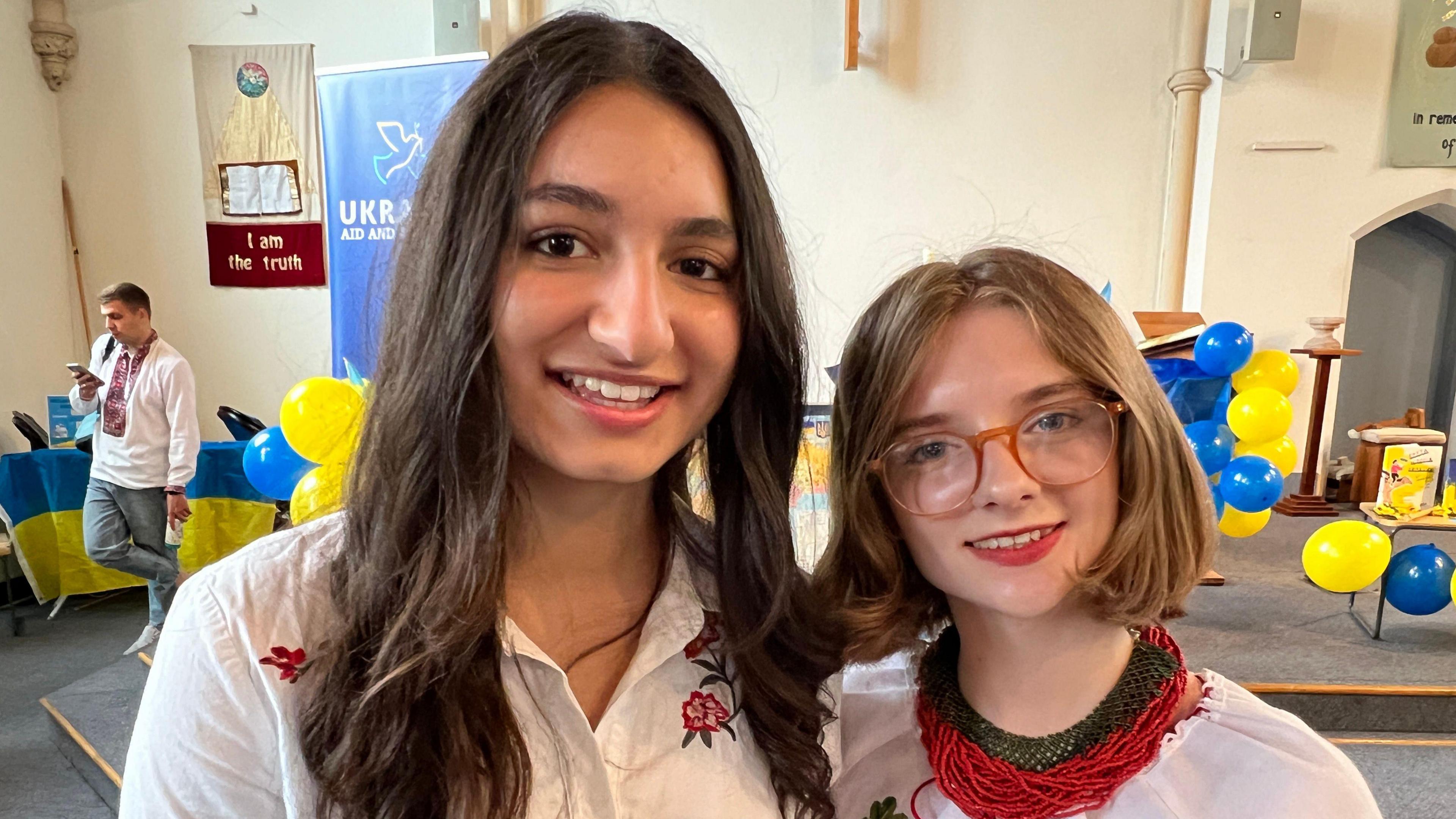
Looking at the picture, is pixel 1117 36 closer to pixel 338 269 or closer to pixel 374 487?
pixel 338 269

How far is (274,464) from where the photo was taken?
8.50 ft

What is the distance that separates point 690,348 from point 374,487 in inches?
14.1

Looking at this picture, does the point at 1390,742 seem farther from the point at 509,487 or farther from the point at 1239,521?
the point at 509,487

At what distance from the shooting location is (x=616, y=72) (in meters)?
0.84

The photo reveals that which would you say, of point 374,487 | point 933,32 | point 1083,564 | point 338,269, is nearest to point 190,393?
point 338,269

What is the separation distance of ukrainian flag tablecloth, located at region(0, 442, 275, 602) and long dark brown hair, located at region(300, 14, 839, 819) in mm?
4203

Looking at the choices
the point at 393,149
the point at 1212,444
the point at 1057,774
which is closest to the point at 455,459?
the point at 1057,774

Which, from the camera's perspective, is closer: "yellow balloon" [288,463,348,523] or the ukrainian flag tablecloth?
"yellow balloon" [288,463,348,523]

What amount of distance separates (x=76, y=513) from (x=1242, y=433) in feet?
18.8

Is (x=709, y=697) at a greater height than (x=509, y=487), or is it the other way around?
(x=509, y=487)

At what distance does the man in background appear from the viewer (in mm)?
3852

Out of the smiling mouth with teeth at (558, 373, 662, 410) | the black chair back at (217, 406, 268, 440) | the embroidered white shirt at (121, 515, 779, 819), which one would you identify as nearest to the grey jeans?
the black chair back at (217, 406, 268, 440)

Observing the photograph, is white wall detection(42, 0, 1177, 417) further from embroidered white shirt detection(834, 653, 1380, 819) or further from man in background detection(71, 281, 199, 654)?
embroidered white shirt detection(834, 653, 1380, 819)

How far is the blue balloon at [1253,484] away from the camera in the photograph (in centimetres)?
309
